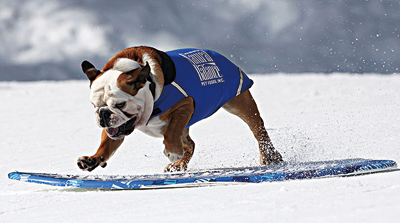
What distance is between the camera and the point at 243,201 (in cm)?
271

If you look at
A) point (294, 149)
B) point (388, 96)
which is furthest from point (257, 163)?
point (388, 96)

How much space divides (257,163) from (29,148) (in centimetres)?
279

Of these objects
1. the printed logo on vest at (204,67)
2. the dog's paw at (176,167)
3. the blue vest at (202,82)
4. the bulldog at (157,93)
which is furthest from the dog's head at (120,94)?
the dog's paw at (176,167)

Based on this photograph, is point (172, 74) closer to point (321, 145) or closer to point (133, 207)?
point (133, 207)

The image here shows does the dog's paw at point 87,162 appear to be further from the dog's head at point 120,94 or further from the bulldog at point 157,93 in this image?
the dog's head at point 120,94

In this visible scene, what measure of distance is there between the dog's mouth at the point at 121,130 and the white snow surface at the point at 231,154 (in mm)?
405

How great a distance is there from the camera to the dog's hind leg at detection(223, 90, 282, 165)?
4.78 m

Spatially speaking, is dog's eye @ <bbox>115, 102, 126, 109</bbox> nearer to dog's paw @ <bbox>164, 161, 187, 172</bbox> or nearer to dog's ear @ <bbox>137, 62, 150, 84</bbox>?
dog's ear @ <bbox>137, 62, 150, 84</bbox>

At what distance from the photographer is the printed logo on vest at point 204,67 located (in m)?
4.21

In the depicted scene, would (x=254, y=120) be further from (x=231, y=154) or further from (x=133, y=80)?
(x=133, y=80)

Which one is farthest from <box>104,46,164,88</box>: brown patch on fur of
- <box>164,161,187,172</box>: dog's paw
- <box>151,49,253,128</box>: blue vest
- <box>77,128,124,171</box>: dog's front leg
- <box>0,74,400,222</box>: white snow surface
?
<box>164,161,187,172</box>: dog's paw

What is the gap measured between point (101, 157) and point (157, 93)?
0.60 meters

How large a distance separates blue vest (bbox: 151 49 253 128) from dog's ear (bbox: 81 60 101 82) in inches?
17.9

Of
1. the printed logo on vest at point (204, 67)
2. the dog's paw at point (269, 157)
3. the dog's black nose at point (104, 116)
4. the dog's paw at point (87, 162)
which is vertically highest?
the printed logo on vest at point (204, 67)
